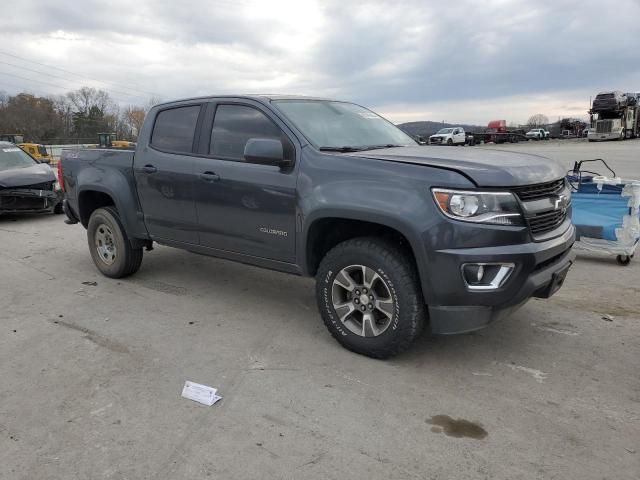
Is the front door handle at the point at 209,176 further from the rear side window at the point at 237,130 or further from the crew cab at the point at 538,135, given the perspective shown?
the crew cab at the point at 538,135

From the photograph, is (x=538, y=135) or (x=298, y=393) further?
(x=538, y=135)

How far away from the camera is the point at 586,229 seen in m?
6.14

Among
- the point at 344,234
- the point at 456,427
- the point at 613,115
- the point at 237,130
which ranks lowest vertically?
the point at 456,427

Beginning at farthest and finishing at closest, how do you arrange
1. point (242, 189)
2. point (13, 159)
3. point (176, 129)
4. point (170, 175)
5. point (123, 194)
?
point (13, 159)
point (123, 194)
point (176, 129)
point (170, 175)
point (242, 189)

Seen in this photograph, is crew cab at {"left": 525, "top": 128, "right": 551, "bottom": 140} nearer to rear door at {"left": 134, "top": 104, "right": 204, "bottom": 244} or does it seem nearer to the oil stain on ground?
rear door at {"left": 134, "top": 104, "right": 204, "bottom": 244}

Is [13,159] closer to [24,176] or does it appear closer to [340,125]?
[24,176]

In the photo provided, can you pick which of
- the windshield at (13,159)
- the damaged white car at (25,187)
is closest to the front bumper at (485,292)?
the damaged white car at (25,187)

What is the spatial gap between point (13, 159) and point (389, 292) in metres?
10.5

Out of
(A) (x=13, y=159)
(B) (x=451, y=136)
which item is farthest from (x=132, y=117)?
(A) (x=13, y=159)

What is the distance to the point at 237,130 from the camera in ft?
14.7

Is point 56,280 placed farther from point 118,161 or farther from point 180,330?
point 180,330

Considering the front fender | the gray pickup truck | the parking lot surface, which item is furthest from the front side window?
the gray pickup truck

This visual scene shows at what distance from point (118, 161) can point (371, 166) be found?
10.5 feet

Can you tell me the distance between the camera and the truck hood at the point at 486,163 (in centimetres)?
321
